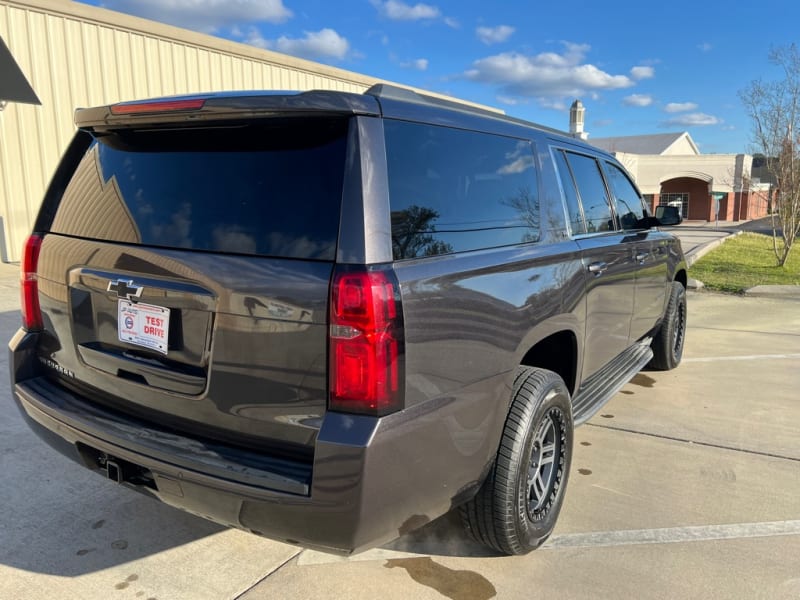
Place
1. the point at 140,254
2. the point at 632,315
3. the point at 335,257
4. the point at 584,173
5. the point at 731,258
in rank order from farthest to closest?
1. the point at 731,258
2. the point at 632,315
3. the point at 584,173
4. the point at 140,254
5. the point at 335,257

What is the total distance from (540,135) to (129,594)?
290 cm

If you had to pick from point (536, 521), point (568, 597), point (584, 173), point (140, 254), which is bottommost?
point (568, 597)

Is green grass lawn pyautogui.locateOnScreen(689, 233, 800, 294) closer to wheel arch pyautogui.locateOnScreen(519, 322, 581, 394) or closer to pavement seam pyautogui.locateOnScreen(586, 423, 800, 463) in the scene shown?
pavement seam pyautogui.locateOnScreen(586, 423, 800, 463)

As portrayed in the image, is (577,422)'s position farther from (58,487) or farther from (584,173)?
(58,487)

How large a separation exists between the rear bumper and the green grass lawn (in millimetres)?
10815

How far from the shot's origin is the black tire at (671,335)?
566 cm

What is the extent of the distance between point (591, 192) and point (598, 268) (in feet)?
1.96

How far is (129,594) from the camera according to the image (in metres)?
2.54

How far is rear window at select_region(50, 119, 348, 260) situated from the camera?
81.4 inches

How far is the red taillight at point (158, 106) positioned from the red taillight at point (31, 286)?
0.88 meters

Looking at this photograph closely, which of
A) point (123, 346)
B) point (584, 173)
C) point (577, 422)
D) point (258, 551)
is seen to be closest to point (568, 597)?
point (577, 422)

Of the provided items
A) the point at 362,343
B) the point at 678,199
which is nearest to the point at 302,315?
the point at 362,343

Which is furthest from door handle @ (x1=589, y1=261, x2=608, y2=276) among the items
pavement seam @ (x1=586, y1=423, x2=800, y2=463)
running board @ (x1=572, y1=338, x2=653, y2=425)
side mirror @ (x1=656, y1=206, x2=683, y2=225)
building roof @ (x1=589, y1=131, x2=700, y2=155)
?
building roof @ (x1=589, y1=131, x2=700, y2=155)

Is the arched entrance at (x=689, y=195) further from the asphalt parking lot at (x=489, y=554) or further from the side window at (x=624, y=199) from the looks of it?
the asphalt parking lot at (x=489, y=554)
